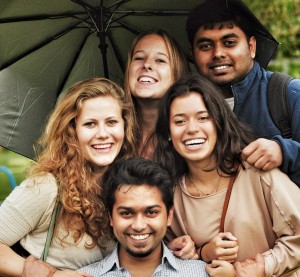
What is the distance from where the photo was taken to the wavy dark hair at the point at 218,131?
3938 millimetres

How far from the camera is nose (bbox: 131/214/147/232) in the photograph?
11.8ft

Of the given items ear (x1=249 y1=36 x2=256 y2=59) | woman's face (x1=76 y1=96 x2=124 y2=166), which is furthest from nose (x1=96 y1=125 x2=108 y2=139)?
ear (x1=249 y1=36 x2=256 y2=59)

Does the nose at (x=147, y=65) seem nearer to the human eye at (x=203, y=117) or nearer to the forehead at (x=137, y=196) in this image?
the human eye at (x=203, y=117)

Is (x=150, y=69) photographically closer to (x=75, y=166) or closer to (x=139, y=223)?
(x=75, y=166)

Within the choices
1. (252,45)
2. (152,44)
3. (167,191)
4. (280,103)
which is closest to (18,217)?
(167,191)

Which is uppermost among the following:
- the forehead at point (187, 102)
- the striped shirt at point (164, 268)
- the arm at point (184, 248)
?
the forehead at point (187, 102)

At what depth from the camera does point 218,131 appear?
13.0ft

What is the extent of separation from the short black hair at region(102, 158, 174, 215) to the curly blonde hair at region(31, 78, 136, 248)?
0.13 m

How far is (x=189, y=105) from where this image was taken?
396cm

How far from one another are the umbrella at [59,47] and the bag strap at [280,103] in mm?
874

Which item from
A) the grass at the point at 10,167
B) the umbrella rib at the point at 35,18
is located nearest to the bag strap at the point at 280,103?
the umbrella rib at the point at 35,18

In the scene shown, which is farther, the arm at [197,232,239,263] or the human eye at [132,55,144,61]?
the human eye at [132,55,144,61]

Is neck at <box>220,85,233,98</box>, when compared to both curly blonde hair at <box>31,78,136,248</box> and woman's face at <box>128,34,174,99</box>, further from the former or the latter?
curly blonde hair at <box>31,78,136,248</box>

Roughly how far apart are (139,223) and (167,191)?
317 millimetres
